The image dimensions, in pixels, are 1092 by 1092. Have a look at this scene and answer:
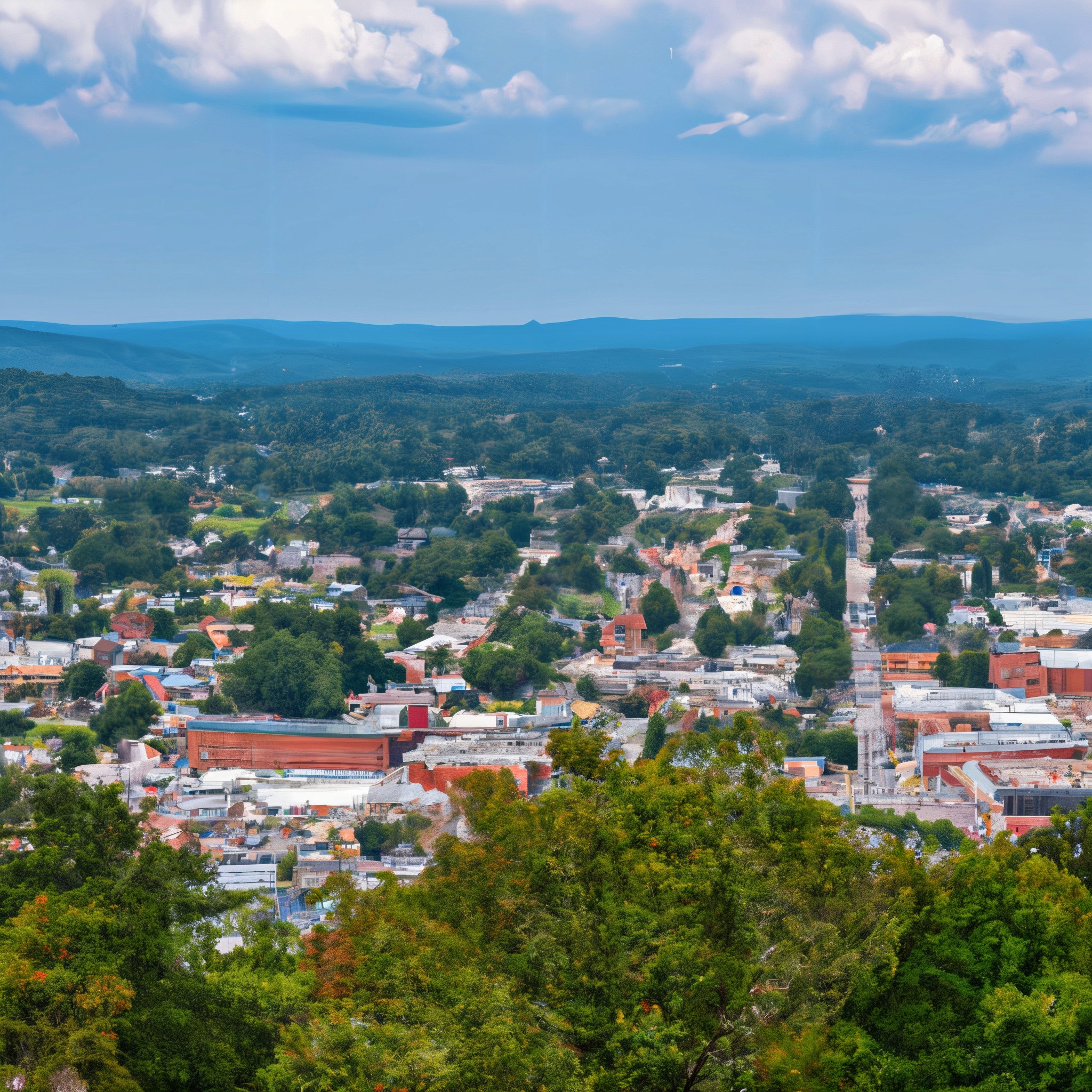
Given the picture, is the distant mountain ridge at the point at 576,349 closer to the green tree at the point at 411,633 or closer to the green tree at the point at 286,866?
the green tree at the point at 411,633

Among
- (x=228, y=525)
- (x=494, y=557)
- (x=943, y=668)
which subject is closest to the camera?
(x=943, y=668)

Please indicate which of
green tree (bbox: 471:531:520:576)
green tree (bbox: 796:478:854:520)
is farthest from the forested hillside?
green tree (bbox: 471:531:520:576)

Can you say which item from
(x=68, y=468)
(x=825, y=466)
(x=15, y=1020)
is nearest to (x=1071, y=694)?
(x=15, y=1020)

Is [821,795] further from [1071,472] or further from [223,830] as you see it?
[1071,472]

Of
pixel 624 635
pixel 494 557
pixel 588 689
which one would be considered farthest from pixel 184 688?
pixel 494 557

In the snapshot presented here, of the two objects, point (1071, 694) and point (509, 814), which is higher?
point (509, 814)

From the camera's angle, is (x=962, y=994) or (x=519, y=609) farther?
(x=519, y=609)

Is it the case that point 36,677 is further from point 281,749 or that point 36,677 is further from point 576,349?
point 576,349

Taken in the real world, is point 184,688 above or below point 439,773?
below
